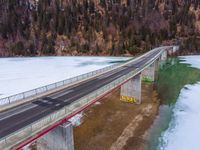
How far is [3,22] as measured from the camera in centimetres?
12862

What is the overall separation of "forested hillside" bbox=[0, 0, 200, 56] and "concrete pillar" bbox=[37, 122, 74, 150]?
308ft

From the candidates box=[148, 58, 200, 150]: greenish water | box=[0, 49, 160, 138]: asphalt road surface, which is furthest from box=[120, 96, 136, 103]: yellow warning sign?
box=[0, 49, 160, 138]: asphalt road surface

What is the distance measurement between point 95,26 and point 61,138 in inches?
4322

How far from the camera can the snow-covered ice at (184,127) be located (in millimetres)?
25409

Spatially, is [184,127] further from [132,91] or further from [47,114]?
[47,114]

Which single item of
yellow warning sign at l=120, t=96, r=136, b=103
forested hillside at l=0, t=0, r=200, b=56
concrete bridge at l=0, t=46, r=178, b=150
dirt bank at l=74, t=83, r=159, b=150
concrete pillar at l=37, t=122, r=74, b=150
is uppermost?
forested hillside at l=0, t=0, r=200, b=56

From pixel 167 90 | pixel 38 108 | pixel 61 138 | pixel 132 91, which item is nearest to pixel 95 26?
pixel 167 90

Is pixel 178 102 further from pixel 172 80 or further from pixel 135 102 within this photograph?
pixel 172 80

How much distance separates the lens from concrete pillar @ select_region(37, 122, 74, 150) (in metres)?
19.6

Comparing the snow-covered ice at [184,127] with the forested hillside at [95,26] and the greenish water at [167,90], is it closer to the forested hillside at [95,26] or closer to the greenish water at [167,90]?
the greenish water at [167,90]

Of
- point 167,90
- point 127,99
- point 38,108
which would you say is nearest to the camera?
point 38,108

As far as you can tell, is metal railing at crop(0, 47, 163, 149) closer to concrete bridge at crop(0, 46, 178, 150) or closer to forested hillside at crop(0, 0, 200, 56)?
concrete bridge at crop(0, 46, 178, 150)

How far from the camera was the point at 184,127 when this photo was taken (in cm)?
2981

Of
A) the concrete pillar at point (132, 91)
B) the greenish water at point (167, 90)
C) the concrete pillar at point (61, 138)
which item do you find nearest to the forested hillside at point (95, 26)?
the greenish water at point (167, 90)
